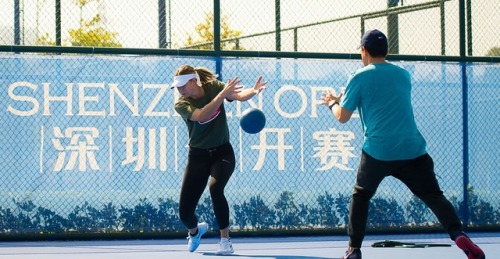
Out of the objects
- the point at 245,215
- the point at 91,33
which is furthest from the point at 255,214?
the point at 91,33

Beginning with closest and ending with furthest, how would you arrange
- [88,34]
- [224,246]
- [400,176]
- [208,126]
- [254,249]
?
[400,176]
[208,126]
[224,246]
[254,249]
[88,34]

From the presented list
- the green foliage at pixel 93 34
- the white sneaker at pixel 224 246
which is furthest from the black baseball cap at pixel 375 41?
the green foliage at pixel 93 34

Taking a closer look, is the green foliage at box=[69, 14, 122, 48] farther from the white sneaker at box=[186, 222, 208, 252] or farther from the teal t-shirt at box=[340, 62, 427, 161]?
the teal t-shirt at box=[340, 62, 427, 161]

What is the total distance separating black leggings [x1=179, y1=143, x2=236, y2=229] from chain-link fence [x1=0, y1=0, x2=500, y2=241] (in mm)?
1995

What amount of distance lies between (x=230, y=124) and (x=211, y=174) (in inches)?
87.8

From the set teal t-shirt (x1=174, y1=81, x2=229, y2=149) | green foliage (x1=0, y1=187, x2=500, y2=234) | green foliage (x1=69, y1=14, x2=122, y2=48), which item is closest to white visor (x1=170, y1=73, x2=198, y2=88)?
teal t-shirt (x1=174, y1=81, x2=229, y2=149)

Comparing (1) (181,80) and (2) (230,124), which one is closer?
(1) (181,80)

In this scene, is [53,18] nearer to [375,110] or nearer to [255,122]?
[255,122]

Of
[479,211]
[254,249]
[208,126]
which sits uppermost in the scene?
[208,126]

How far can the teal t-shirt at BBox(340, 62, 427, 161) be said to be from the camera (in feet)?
25.0

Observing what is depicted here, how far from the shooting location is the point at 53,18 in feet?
37.2

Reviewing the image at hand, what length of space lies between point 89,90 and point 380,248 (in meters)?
3.53

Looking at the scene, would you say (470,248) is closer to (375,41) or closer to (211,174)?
(375,41)

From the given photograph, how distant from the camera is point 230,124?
1150cm
